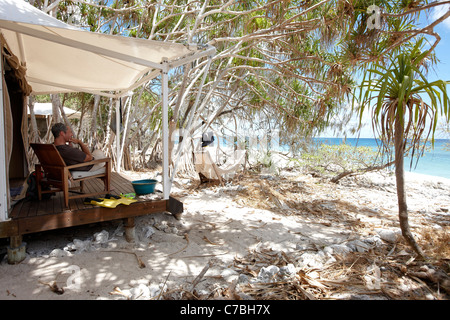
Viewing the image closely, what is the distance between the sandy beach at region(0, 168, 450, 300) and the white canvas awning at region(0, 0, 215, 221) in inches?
24.8

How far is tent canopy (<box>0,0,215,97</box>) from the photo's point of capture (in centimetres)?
230

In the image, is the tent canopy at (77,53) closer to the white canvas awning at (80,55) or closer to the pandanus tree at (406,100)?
the white canvas awning at (80,55)

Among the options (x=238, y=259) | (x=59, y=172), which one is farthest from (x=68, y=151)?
(x=238, y=259)

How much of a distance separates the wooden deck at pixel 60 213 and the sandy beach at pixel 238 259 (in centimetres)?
29

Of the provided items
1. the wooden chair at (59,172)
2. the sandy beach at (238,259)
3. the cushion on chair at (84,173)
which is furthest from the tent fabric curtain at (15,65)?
the sandy beach at (238,259)

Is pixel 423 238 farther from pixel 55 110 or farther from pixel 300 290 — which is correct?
pixel 55 110

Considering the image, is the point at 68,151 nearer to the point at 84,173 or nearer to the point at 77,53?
the point at 84,173

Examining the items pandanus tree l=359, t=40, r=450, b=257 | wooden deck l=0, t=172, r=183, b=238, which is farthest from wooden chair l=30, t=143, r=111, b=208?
pandanus tree l=359, t=40, r=450, b=257

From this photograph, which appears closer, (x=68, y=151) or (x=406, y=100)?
(x=406, y=100)

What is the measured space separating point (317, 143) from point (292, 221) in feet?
20.1

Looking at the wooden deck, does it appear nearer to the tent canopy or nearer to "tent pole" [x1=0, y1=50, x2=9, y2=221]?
"tent pole" [x1=0, y1=50, x2=9, y2=221]

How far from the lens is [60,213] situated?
2.47 meters

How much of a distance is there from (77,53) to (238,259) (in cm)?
305

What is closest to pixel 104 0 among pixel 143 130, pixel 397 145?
pixel 143 130
